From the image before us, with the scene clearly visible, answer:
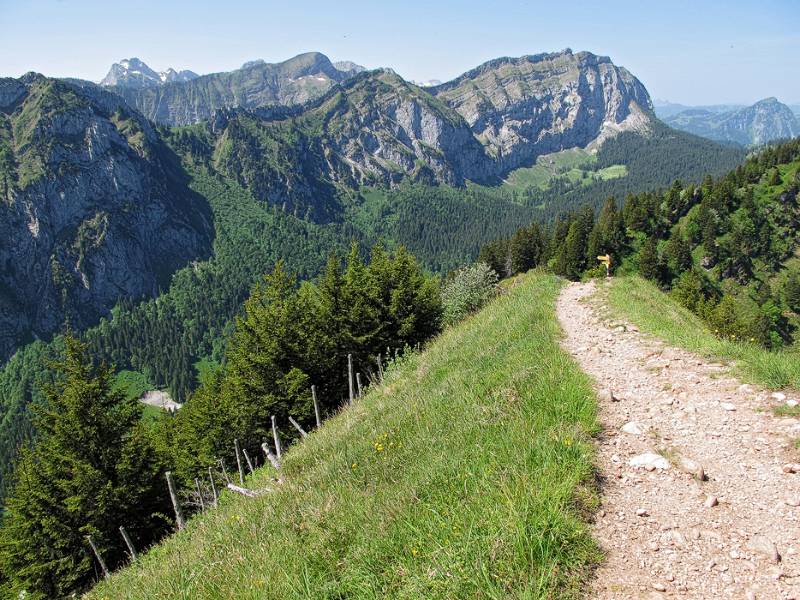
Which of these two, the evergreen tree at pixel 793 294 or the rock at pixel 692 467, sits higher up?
the rock at pixel 692 467

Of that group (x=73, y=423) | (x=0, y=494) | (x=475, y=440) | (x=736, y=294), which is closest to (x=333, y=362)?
(x=73, y=423)

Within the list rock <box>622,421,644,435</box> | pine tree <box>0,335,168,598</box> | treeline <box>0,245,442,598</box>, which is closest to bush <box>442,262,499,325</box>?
treeline <box>0,245,442,598</box>

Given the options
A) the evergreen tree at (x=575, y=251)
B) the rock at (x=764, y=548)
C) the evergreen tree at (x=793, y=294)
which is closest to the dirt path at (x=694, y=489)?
the rock at (x=764, y=548)

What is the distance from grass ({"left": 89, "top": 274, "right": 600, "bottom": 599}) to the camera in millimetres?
3875

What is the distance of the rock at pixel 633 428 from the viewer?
6333 mm

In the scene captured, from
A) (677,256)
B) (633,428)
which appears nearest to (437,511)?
(633,428)

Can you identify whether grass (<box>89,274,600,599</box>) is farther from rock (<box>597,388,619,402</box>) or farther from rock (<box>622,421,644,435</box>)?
rock (<box>622,421,644,435</box>)

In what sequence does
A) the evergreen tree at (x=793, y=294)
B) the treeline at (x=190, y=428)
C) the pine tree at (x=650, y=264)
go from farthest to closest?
the pine tree at (x=650, y=264) → the evergreen tree at (x=793, y=294) → the treeline at (x=190, y=428)

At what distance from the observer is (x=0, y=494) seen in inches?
4707

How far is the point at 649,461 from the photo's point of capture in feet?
18.3

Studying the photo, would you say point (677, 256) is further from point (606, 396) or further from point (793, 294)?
point (606, 396)

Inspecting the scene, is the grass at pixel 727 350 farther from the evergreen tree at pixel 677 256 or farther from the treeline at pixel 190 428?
the evergreen tree at pixel 677 256

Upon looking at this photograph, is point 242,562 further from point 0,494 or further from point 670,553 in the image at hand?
point 0,494

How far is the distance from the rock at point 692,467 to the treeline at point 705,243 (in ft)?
279
